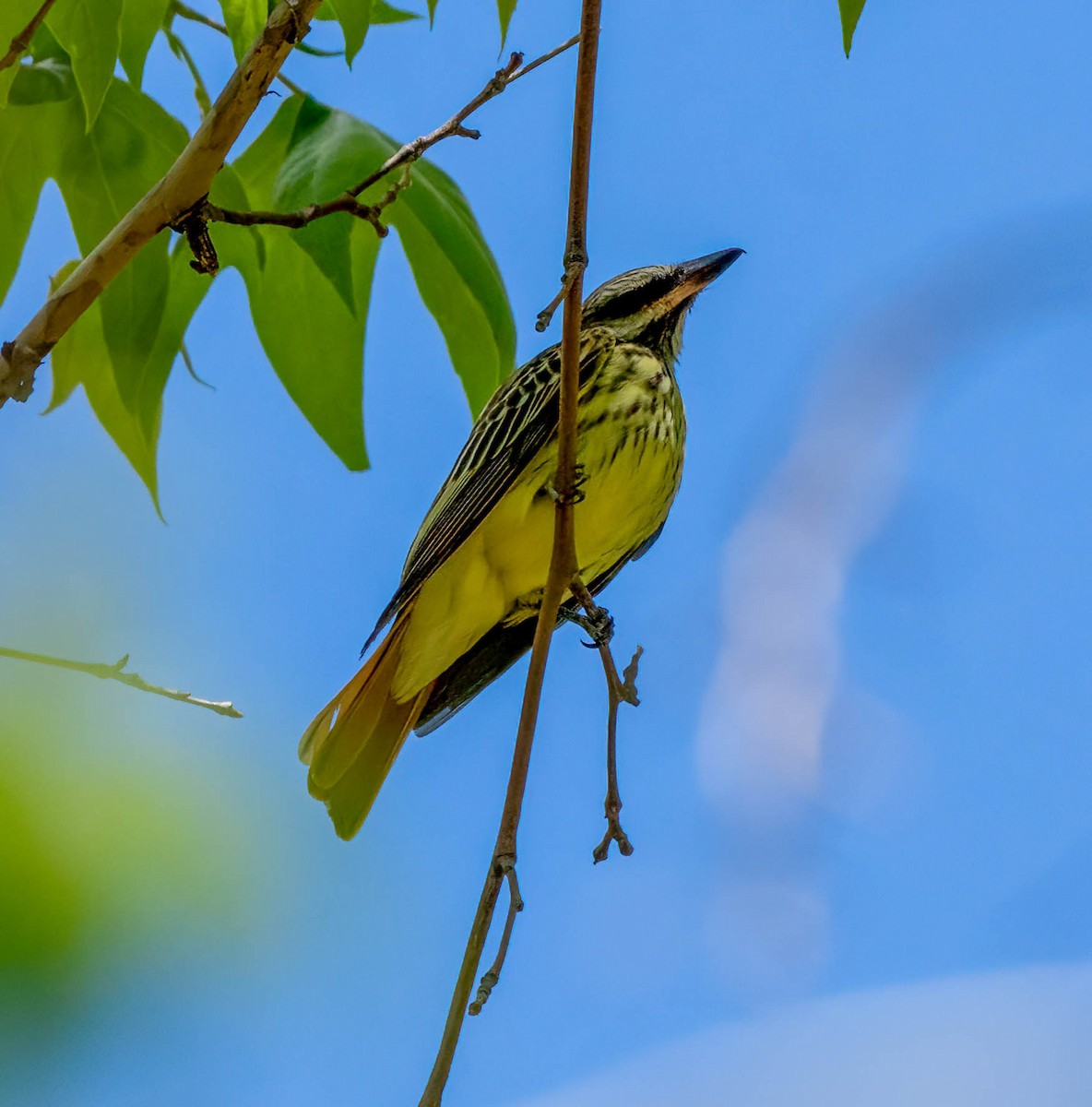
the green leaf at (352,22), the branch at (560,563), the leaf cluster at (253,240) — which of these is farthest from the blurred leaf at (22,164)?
the branch at (560,563)

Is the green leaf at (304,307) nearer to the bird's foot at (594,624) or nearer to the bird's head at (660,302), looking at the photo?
the bird's foot at (594,624)

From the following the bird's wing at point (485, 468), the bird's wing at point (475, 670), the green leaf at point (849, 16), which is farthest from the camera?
the bird's wing at point (475, 670)

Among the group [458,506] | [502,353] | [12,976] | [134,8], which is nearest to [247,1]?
[134,8]

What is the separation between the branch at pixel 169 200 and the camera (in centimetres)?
141

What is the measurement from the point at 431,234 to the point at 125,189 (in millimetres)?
410

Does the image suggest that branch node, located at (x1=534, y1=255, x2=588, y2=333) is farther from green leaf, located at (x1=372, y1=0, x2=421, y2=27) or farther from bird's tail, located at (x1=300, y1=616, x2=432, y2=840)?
bird's tail, located at (x1=300, y1=616, x2=432, y2=840)

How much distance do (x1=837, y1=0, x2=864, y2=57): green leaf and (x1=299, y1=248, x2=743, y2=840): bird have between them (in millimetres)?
1153

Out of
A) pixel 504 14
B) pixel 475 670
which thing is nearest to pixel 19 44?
pixel 504 14

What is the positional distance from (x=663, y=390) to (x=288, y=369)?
93 cm

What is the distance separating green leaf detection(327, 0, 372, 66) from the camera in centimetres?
173

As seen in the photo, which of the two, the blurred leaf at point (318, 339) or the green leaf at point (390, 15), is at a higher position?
the green leaf at point (390, 15)

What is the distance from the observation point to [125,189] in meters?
1.90

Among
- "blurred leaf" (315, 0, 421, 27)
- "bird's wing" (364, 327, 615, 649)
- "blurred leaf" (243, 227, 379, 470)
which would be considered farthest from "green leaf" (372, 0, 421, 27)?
"bird's wing" (364, 327, 615, 649)

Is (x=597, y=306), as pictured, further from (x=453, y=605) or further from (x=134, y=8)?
(x=134, y=8)
